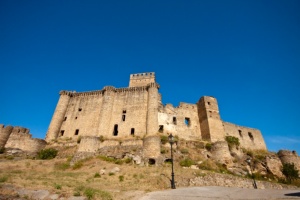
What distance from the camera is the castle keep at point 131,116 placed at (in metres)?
30.7

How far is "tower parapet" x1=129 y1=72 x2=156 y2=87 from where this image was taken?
123 ft

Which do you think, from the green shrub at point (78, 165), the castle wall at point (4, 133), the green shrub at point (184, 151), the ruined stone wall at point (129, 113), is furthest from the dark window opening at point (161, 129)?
the castle wall at point (4, 133)

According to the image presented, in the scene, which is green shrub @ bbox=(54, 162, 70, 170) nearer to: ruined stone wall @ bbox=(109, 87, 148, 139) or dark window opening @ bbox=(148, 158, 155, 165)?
ruined stone wall @ bbox=(109, 87, 148, 139)

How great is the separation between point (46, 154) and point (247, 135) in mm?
37160

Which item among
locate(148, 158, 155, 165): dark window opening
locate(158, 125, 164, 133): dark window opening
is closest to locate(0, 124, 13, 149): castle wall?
locate(148, 158, 155, 165): dark window opening

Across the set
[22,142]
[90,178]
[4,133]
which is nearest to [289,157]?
[90,178]

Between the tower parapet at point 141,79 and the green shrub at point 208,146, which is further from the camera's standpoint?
the tower parapet at point 141,79

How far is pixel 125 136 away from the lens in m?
30.1

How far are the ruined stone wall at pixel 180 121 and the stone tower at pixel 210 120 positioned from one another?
1.12 m

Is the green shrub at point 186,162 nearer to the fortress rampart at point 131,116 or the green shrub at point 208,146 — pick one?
the green shrub at point 208,146

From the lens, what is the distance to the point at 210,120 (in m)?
33.1

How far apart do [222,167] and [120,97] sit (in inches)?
788

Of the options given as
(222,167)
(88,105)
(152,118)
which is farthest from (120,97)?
(222,167)

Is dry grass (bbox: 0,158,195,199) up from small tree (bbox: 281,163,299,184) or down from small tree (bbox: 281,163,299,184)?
down
